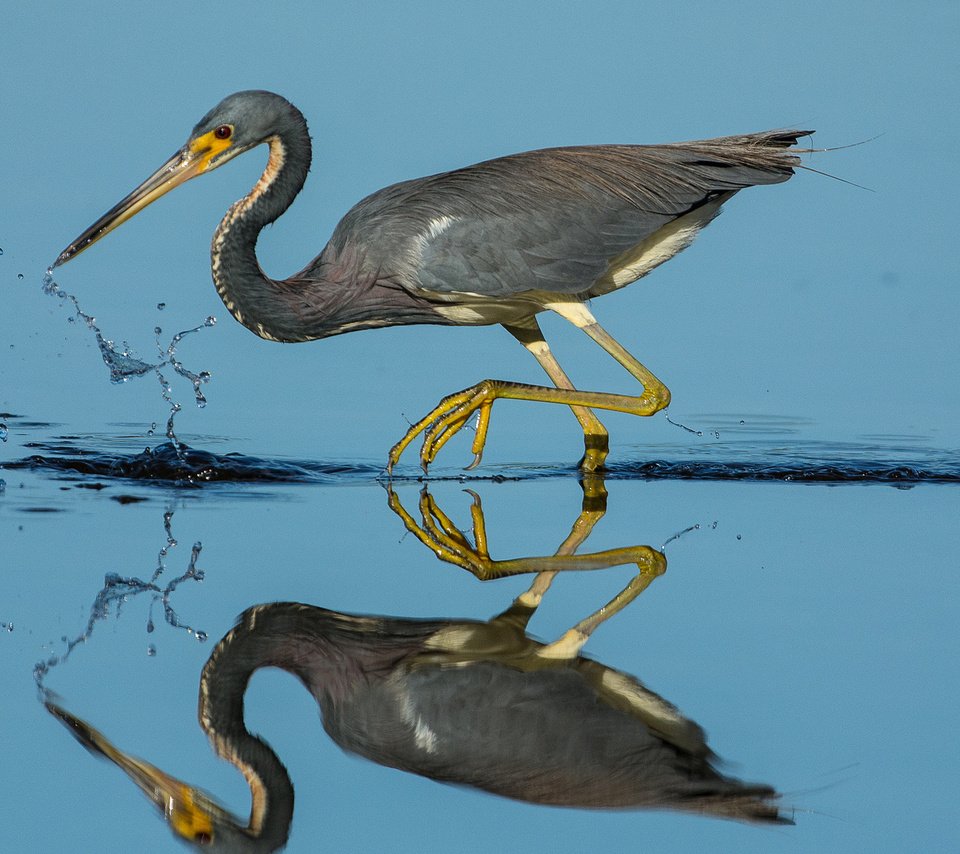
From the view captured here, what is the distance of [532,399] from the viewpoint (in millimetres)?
7945

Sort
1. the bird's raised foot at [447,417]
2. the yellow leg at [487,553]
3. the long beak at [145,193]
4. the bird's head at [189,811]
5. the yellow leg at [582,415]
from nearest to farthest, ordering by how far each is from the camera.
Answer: the bird's head at [189,811], the yellow leg at [487,553], the bird's raised foot at [447,417], the long beak at [145,193], the yellow leg at [582,415]

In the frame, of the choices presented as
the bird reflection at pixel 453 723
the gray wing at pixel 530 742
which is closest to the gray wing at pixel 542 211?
the bird reflection at pixel 453 723

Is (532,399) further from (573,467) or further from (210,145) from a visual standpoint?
(210,145)

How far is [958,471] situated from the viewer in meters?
8.27

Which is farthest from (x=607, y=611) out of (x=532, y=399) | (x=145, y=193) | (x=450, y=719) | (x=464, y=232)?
(x=145, y=193)

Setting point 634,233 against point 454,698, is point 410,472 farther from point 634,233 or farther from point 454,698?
point 454,698

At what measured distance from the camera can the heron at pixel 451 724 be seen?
4.22m

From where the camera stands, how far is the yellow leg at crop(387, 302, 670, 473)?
24.7 ft

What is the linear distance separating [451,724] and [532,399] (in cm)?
342

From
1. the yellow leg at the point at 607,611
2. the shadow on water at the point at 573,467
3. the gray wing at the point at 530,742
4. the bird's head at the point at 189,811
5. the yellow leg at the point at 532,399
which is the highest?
the yellow leg at the point at 532,399

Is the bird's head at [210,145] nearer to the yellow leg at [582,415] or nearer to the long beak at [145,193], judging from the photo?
the long beak at [145,193]

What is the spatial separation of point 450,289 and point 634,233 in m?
0.99

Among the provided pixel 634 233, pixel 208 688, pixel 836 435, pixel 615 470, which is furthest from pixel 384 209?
pixel 208 688

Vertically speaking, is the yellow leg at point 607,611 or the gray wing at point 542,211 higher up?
the gray wing at point 542,211
